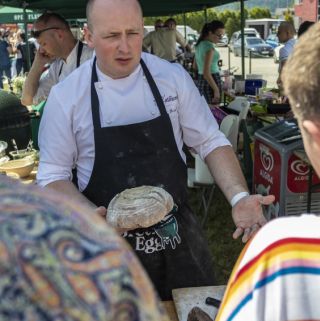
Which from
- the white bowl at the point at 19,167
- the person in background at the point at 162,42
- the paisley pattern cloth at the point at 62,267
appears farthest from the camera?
the person in background at the point at 162,42

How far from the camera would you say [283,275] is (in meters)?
0.75

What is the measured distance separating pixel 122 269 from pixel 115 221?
1067mm

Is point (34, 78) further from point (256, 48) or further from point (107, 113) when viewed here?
point (256, 48)

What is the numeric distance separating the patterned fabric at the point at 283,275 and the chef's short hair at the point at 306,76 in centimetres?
18

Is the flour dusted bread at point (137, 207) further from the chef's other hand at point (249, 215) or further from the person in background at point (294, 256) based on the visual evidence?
the person in background at point (294, 256)

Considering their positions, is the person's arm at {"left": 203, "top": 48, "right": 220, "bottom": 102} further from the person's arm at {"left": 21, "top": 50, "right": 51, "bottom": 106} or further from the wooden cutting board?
the wooden cutting board

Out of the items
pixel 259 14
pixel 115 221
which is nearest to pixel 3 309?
pixel 115 221

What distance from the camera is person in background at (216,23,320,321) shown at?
2.43ft

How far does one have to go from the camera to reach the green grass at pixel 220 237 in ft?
12.6

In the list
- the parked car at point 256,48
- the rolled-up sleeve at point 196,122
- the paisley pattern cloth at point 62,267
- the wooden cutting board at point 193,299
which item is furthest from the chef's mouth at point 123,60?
the parked car at point 256,48

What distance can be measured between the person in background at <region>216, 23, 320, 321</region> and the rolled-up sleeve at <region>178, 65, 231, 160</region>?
1.05 meters

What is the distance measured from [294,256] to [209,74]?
6696 millimetres

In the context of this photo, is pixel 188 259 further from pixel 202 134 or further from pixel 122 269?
pixel 122 269

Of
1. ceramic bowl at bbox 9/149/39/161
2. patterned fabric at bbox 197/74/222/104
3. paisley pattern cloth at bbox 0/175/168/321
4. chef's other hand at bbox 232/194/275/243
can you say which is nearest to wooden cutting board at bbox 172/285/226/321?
chef's other hand at bbox 232/194/275/243
